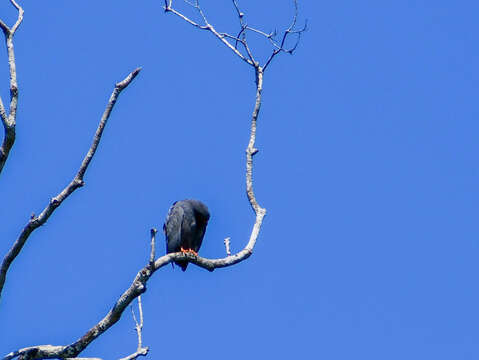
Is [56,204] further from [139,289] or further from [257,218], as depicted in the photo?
[257,218]

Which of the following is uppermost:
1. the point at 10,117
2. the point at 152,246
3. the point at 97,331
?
the point at 10,117

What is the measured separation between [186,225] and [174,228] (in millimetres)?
235

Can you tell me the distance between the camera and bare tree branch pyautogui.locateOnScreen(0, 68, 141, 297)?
7117 mm

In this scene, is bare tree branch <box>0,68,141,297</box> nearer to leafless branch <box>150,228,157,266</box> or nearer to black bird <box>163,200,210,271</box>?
leafless branch <box>150,228,157,266</box>

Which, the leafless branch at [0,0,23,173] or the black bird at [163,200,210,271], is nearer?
the leafless branch at [0,0,23,173]

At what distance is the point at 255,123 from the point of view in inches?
335

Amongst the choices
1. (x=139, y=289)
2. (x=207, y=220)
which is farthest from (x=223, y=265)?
(x=207, y=220)

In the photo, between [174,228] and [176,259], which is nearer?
[176,259]

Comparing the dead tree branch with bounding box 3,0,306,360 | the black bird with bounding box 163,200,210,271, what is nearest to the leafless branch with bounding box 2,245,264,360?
the dead tree branch with bounding box 3,0,306,360

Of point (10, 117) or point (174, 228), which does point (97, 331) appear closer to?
point (10, 117)

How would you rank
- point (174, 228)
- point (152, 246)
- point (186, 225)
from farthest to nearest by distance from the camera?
point (174, 228) → point (186, 225) → point (152, 246)

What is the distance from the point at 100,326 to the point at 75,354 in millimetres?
318

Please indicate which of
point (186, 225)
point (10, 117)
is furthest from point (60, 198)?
point (186, 225)

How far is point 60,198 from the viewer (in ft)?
23.5
